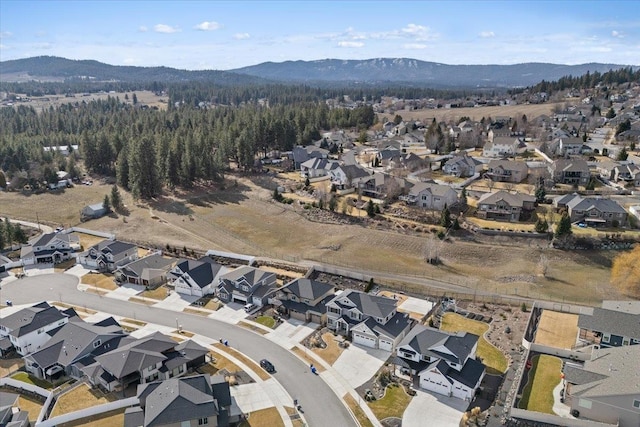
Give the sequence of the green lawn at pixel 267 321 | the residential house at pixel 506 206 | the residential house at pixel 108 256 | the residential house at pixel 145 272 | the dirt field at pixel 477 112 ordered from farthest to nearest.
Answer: the dirt field at pixel 477 112, the residential house at pixel 506 206, the residential house at pixel 108 256, the residential house at pixel 145 272, the green lawn at pixel 267 321

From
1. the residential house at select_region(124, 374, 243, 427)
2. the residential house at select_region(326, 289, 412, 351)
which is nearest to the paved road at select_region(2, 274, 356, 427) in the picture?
the residential house at select_region(124, 374, 243, 427)

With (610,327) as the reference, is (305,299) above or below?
below

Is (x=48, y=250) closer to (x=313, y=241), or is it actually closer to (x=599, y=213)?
(x=313, y=241)

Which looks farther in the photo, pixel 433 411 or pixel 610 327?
pixel 610 327

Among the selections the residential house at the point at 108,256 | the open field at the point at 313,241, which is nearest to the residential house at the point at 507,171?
the open field at the point at 313,241

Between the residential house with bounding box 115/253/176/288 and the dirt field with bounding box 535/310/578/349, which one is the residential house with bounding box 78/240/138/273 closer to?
the residential house with bounding box 115/253/176/288

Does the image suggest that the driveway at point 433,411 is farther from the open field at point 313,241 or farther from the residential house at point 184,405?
the open field at point 313,241

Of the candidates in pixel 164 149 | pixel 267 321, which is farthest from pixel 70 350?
pixel 164 149

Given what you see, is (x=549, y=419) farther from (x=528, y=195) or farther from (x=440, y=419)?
(x=528, y=195)
